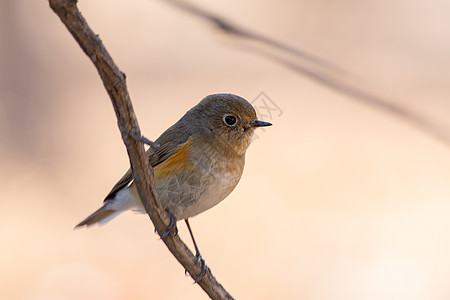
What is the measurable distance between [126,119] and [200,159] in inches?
48.6

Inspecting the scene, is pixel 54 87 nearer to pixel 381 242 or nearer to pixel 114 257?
pixel 114 257

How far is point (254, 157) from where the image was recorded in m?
→ 6.73

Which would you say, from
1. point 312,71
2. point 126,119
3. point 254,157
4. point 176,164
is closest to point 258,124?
point 176,164

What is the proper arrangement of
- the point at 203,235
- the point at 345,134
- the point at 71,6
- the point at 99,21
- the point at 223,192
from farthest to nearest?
the point at 99,21
the point at 345,134
the point at 203,235
the point at 223,192
the point at 71,6

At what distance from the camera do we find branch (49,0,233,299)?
1.46 metres

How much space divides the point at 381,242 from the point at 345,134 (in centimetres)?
164

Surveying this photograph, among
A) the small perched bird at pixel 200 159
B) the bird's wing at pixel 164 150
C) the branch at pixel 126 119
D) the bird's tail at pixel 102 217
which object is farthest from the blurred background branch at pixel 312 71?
the bird's tail at pixel 102 217

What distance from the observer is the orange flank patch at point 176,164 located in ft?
9.67

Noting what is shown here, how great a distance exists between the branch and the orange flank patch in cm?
63

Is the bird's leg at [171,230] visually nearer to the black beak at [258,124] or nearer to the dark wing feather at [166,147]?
the dark wing feather at [166,147]

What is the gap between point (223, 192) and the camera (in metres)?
2.96

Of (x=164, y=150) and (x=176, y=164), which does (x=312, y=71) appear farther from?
(x=164, y=150)

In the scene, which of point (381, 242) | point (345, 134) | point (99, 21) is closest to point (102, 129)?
point (99, 21)

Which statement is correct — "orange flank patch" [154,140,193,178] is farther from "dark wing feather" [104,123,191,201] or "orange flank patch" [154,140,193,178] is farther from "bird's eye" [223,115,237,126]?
"bird's eye" [223,115,237,126]
